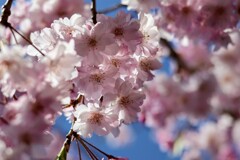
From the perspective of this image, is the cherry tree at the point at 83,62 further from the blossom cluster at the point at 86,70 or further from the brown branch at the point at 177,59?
the brown branch at the point at 177,59

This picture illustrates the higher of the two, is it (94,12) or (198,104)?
(198,104)

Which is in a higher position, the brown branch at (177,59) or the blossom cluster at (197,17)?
the brown branch at (177,59)

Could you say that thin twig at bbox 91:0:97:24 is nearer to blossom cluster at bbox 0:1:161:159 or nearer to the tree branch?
blossom cluster at bbox 0:1:161:159

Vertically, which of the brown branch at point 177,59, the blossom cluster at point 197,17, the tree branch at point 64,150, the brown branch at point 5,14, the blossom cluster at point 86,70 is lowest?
the tree branch at point 64,150

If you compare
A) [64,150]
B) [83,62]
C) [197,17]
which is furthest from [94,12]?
[197,17]

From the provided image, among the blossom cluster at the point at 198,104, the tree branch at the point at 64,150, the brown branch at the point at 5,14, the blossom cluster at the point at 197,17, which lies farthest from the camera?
the blossom cluster at the point at 198,104

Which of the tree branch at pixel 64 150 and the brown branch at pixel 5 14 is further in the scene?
the brown branch at pixel 5 14

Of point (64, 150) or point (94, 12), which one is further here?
point (94, 12)

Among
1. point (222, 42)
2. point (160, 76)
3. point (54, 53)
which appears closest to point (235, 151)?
point (160, 76)

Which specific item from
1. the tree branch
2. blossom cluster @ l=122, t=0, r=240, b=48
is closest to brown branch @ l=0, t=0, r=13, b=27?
the tree branch

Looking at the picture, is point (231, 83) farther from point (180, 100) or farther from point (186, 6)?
point (186, 6)

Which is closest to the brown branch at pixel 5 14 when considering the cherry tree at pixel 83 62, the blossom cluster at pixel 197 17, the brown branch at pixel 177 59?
the cherry tree at pixel 83 62

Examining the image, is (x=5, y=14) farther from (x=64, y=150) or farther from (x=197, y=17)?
(x=197, y=17)
